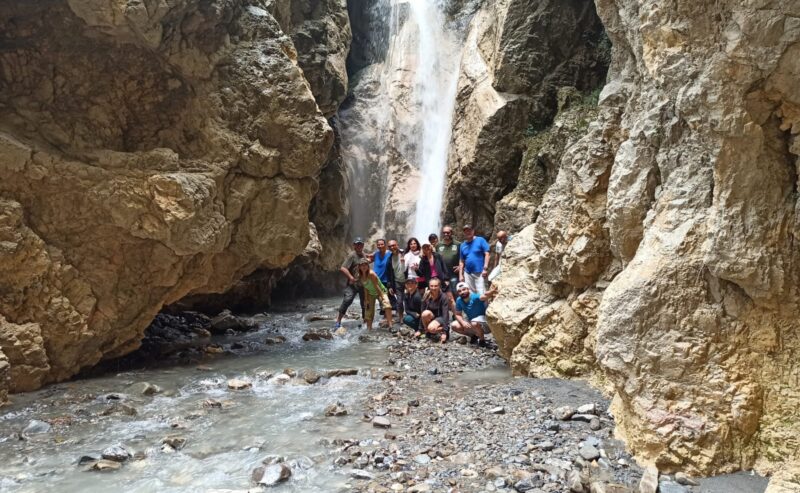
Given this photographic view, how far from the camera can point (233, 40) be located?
28.5ft

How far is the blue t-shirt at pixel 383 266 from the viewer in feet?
37.5

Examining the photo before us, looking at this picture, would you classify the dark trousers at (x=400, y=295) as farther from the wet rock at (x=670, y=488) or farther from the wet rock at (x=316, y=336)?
the wet rock at (x=670, y=488)

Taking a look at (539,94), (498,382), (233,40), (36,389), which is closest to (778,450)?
(498,382)

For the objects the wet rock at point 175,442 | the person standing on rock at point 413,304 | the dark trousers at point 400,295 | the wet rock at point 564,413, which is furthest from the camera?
the dark trousers at point 400,295

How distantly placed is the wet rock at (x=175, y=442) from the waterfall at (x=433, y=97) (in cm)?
1502

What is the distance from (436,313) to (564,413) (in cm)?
510

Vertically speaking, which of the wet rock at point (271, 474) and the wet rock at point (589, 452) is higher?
the wet rock at point (589, 452)

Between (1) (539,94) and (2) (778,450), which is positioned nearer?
(2) (778,450)

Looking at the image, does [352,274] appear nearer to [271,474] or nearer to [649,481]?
[271,474]

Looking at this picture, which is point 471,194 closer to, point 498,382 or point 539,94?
point 539,94

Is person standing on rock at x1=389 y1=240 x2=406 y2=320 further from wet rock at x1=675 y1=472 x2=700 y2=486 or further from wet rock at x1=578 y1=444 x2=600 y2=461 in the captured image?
wet rock at x1=675 y1=472 x2=700 y2=486

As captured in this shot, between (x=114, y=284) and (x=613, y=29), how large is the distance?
24.6ft

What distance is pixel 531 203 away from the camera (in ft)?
44.4

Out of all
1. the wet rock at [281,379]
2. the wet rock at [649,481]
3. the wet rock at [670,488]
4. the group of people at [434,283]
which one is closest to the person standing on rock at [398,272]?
the group of people at [434,283]
